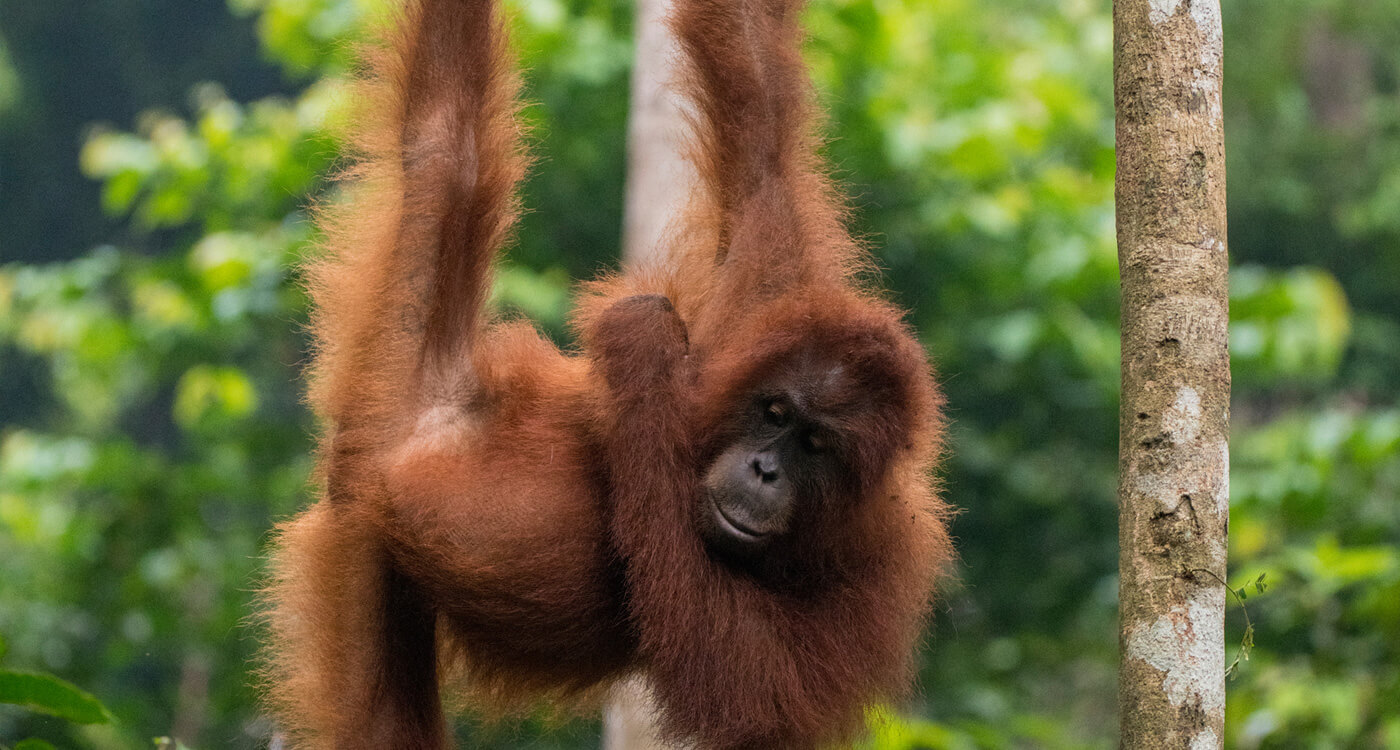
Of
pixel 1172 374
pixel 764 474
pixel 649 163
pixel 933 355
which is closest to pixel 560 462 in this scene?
pixel 764 474

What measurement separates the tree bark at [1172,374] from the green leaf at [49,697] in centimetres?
165

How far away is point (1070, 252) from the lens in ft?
17.4

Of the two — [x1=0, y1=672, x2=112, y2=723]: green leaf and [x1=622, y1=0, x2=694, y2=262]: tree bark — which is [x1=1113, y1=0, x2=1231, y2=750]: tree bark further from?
[x1=0, y1=672, x2=112, y2=723]: green leaf

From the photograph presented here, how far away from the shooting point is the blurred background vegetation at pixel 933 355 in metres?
4.68

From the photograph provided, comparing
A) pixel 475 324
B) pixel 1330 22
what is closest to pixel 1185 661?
pixel 475 324

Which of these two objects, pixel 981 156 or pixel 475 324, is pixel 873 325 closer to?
pixel 475 324

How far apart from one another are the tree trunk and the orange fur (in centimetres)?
60

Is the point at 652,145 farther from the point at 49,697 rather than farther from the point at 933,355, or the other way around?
the point at 49,697

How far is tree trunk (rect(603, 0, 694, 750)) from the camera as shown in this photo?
3.34 meters

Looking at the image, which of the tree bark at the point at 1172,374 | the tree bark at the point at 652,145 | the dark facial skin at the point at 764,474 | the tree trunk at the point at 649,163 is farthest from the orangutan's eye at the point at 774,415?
the tree bark at the point at 652,145

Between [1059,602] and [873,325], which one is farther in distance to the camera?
[1059,602]

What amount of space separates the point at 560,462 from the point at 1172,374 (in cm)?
116

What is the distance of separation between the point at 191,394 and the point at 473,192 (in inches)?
156

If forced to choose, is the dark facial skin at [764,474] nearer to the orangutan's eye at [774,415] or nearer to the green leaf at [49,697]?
the orangutan's eye at [774,415]
